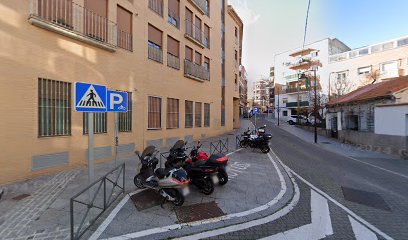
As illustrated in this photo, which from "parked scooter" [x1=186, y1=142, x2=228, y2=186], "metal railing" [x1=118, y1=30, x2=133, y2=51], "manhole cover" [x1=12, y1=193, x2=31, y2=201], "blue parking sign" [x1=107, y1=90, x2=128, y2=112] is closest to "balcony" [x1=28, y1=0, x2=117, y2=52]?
"metal railing" [x1=118, y1=30, x2=133, y2=51]

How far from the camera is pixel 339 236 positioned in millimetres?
3873

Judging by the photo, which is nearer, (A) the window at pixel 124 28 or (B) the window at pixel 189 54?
(A) the window at pixel 124 28

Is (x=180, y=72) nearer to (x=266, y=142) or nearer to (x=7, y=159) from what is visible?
(x=266, y=142)

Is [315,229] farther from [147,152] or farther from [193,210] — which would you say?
[147,152]

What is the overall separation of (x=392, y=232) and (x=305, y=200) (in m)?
1.74

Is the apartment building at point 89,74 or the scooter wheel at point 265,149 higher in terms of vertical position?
the apartment building at point 89,74

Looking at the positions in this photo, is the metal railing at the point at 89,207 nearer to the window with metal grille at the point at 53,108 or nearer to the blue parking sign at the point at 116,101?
the blue parking sign at the point at 116,101

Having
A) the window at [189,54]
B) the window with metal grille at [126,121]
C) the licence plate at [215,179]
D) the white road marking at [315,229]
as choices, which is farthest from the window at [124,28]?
the white road marking at [315,229]

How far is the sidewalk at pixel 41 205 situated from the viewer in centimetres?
374

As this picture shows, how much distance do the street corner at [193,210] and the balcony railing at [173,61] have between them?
9.22m

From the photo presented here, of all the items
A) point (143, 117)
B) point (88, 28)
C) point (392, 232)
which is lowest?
point (392, 232)

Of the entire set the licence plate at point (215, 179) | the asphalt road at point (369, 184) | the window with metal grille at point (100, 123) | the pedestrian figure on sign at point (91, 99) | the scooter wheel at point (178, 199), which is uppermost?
the pedestrian figure on sign at point (91, 99)

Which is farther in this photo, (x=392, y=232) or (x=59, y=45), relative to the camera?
(x=59, y=45)

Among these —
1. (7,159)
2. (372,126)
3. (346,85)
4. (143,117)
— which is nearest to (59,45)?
(7,159)
